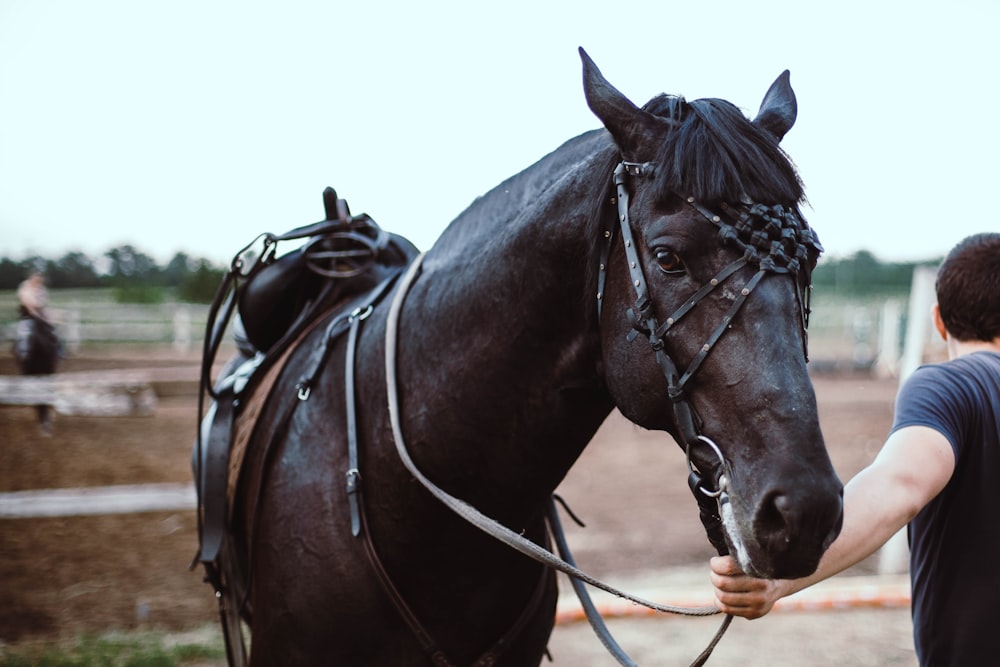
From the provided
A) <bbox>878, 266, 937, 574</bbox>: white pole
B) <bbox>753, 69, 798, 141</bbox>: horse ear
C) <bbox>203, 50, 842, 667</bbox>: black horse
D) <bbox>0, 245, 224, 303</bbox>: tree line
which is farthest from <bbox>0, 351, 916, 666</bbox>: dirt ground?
<bbox>0, 245, 224, 303</bbox>: tree line

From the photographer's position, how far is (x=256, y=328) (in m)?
2.79

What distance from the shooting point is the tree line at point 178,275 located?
70.1 ft

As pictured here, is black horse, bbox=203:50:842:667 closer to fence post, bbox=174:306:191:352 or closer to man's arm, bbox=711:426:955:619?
man's arm, bbox=711:426:955:619

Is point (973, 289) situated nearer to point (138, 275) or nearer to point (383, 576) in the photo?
point (383, 576)

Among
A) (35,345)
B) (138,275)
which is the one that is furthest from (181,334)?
(35,345)

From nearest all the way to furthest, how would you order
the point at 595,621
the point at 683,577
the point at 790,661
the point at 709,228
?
the point at 709,228, the point at 595,621, the point at 790,661, the point at 683,577

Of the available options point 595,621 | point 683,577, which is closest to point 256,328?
point 595,621

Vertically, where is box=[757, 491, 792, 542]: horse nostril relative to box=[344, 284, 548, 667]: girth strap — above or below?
above

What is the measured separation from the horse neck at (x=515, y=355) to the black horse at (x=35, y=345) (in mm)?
9924

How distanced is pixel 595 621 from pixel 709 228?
1156mm

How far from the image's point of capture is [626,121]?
5.00 feet

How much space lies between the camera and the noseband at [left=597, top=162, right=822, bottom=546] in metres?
1.32

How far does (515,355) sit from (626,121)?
0.56 metres

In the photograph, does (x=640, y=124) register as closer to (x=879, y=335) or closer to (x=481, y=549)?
(x=481, y=549)
